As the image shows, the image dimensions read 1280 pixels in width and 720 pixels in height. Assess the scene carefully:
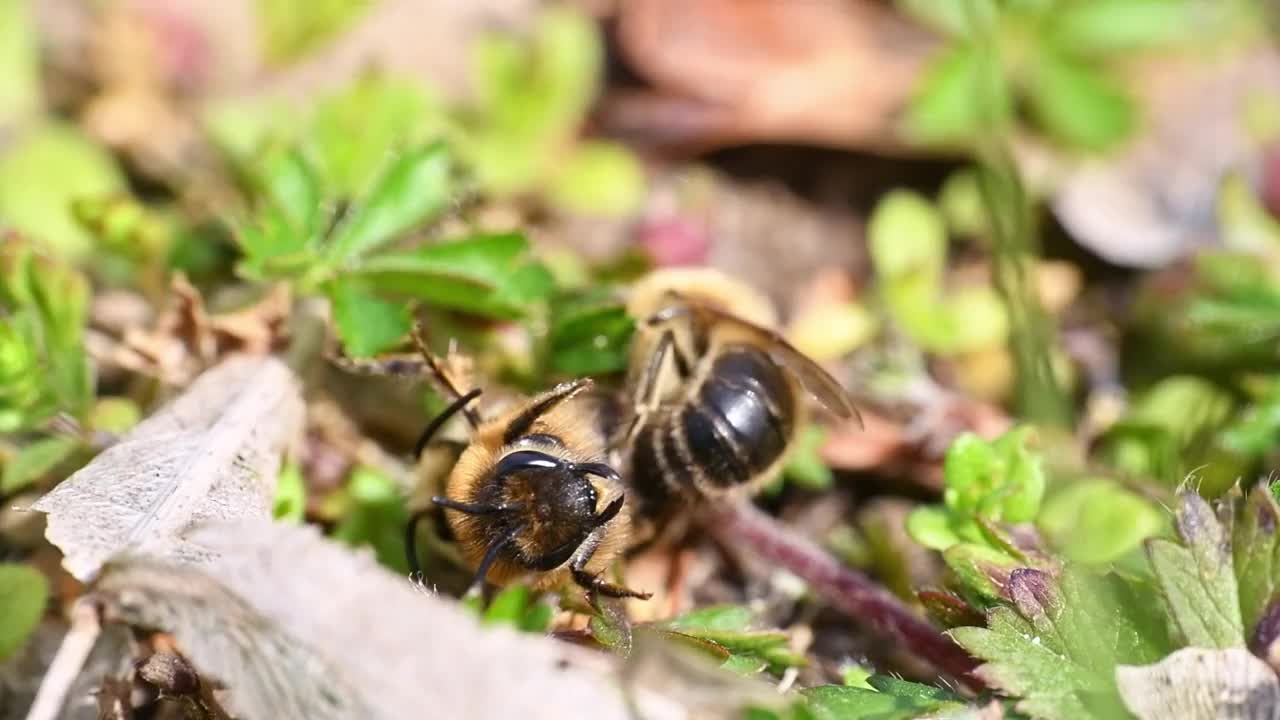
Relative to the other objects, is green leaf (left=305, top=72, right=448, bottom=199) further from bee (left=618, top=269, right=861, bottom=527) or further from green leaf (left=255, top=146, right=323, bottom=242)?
bee (left=618, top=269, right=861, bottom=527)

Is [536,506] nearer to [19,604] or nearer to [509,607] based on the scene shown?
[509,607]

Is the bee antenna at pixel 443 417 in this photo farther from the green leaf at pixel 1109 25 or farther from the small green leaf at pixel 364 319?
the green leaf at pixel 1109 25

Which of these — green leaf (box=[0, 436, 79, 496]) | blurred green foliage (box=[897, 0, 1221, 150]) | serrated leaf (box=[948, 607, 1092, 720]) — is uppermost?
blurred green foliage (box=[897, 0, 1221, 150])

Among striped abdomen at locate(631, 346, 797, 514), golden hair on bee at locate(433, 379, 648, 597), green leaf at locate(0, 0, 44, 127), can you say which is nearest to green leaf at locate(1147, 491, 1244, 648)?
striped abdomen at locate(631, 346, 797, 514)

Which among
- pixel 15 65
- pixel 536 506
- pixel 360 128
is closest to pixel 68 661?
pixel 536 506

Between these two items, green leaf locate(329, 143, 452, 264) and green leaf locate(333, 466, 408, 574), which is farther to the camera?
green leaf locate(329, 143, 452, 264)

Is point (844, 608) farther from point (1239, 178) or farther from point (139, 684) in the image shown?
point (1239, 178)
